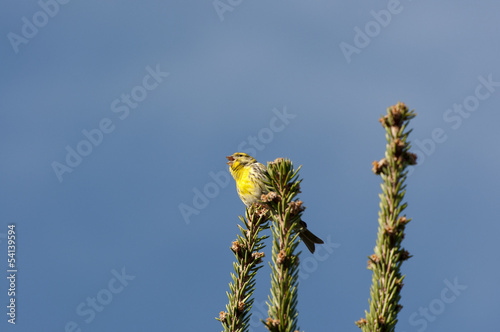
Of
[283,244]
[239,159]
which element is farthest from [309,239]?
[283,244]

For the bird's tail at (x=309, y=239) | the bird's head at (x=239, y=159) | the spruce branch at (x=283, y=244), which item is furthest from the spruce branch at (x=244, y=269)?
the bird's head at (x=239, y=159)

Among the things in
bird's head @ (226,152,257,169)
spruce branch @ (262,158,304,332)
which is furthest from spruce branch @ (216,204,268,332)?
bird's head @ (226,152,257,169)

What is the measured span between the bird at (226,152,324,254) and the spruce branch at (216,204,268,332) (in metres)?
2.19

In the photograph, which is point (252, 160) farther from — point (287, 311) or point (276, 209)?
point (287, 311)

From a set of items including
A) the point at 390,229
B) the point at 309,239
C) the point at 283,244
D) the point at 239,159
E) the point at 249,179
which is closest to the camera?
the point at 390,229

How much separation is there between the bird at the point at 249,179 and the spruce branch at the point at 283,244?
277cm

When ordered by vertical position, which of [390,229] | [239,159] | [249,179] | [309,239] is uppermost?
[239,159]

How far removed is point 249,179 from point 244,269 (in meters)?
3.85

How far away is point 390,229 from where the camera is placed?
2461mm

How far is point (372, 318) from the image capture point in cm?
246

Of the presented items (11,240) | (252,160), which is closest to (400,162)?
(252,160)

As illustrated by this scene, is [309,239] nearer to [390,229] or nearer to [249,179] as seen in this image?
[249,179]

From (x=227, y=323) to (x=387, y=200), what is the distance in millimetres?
1209

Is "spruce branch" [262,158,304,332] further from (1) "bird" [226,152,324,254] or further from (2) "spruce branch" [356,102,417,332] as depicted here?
(1) "bird" [226,152,324,254]
